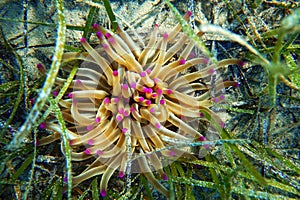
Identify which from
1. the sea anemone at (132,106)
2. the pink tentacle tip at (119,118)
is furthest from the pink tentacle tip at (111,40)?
the pink tentacle tip at (119,118)

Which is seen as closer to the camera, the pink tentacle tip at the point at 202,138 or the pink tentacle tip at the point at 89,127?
the pink tentacle tip at the point at 89,127

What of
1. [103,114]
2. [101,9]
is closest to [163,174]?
[103,114]

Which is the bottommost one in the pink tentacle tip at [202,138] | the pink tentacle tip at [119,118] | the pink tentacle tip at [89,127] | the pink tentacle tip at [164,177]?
the pink tentacle tip at [164,177]

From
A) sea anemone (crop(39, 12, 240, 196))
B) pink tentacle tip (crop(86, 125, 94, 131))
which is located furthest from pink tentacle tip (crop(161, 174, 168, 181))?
pink tentacle tip (crop(86, 125, 94, 131))

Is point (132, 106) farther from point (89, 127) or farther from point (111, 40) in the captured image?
point (111, 40)

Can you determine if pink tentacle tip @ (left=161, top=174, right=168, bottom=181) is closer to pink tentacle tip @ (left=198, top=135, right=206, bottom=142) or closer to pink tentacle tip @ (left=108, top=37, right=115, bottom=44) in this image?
pink tentacle tip @ (left=198, top=135, right=206, bottom=142)

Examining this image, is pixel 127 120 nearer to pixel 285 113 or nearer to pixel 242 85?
pixel 242 85

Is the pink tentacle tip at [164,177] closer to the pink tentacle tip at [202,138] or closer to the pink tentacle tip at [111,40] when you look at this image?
the pink tentacle tip at [202,138]
